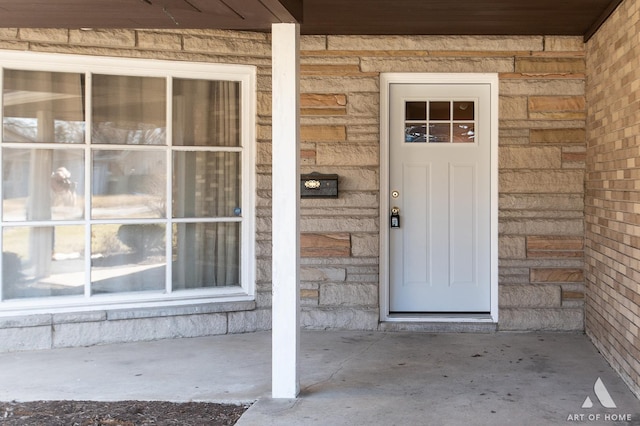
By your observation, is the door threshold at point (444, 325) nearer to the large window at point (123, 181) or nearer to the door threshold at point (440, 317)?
the door threshold at point (440, 317)

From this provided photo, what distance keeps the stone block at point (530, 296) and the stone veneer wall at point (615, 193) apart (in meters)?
0.26

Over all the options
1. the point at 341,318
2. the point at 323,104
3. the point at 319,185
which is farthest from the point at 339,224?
the point at 323,104

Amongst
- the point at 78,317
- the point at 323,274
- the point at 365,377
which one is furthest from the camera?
the point at 323,274

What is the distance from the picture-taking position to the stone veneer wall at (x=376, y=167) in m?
5.25

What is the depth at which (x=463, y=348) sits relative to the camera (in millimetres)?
4836

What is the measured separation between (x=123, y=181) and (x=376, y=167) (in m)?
2.09

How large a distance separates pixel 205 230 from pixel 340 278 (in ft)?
3.99

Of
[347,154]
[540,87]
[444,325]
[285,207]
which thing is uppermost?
[540,87]

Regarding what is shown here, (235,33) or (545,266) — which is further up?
(235,33)

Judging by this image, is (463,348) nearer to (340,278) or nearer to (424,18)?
(340,278)

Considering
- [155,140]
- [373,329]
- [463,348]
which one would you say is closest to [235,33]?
[155,140]

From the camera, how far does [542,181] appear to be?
17.3ft

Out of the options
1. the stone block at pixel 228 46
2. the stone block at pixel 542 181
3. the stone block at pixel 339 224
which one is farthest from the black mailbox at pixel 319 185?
the stone block at pixel 542 181

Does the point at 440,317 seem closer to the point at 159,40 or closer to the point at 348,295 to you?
the point at 348,295
